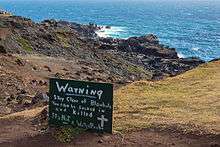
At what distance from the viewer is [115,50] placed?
2564 inches

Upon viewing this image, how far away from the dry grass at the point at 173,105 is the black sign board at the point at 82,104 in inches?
33.8

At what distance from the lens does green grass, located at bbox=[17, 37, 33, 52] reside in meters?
47.4

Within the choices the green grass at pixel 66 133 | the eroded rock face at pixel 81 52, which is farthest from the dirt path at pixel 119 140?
the eroded rock face at pixel 81 52

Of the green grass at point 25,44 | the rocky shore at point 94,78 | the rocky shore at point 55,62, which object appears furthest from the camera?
the green grass at point 25,44

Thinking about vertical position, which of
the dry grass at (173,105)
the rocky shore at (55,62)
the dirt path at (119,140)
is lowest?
the dirt path at (119,140)

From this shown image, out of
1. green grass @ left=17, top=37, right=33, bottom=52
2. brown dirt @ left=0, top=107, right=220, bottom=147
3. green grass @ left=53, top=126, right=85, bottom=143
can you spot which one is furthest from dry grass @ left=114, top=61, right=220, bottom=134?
green grass @ left=17, top=37, right=33, bottom=52

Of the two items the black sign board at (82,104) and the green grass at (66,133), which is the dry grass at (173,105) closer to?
the black sign board at (82,104)

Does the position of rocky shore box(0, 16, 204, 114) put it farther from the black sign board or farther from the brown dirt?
the black sign board

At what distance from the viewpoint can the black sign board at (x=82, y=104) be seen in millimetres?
13625

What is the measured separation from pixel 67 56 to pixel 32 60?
6416 millimetres

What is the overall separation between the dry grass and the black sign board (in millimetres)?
859

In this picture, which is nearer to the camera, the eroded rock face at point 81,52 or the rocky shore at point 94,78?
the rocky shore at point 94,78

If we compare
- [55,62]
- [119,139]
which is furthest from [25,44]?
[119,139]

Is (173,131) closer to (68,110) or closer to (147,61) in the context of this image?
(68,110)
